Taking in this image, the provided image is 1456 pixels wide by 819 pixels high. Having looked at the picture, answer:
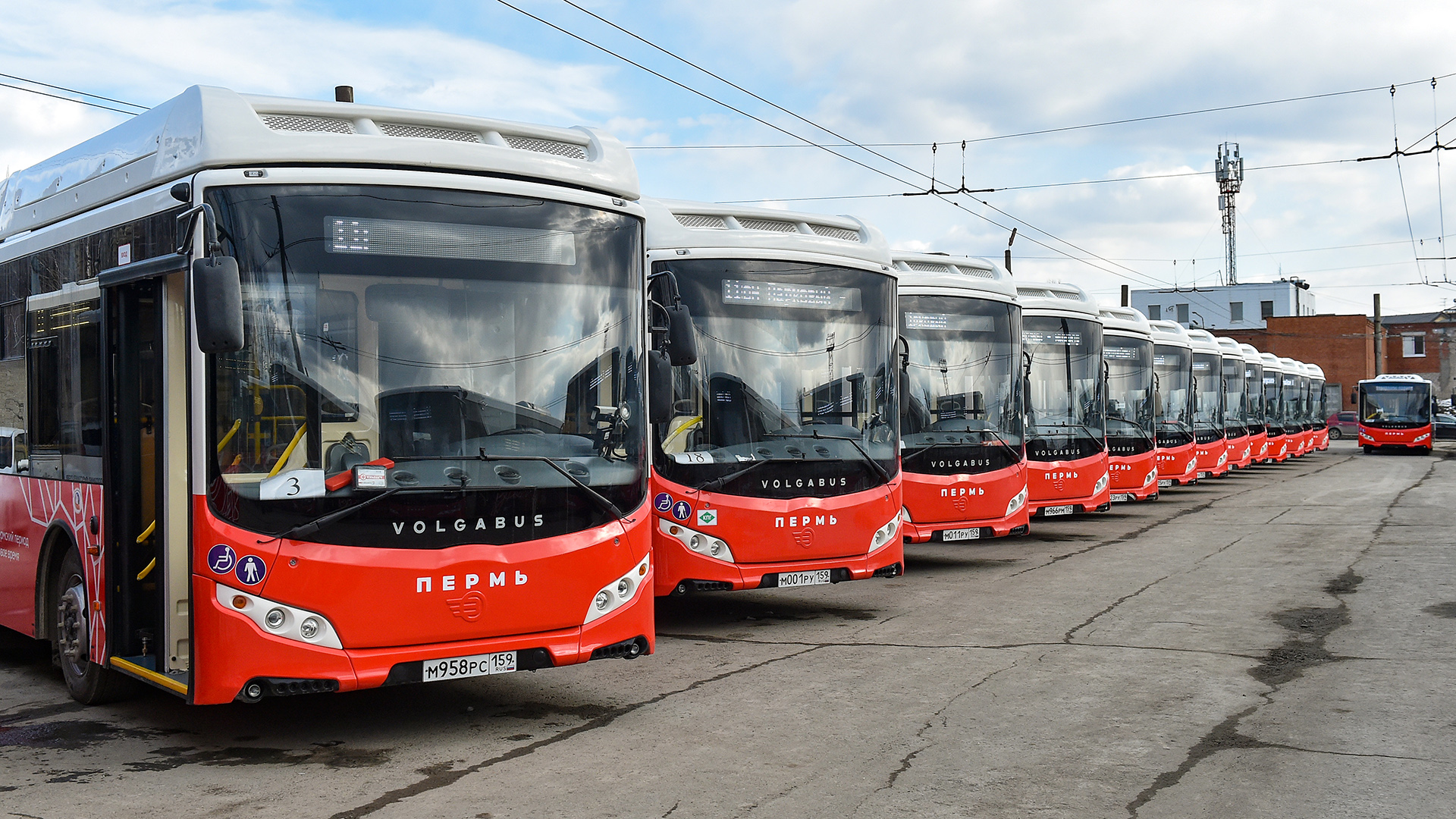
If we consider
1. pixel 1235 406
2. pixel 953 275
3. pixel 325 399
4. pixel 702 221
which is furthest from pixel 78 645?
pixel 1235 406

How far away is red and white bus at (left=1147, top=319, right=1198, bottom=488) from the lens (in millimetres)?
24922

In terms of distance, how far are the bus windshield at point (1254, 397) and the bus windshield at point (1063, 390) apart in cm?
1918

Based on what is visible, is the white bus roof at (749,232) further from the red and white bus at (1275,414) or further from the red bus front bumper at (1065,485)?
the red and white bus at (1275,414)

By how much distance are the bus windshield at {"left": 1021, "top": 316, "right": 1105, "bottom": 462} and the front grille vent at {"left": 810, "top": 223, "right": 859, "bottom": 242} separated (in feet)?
21.1

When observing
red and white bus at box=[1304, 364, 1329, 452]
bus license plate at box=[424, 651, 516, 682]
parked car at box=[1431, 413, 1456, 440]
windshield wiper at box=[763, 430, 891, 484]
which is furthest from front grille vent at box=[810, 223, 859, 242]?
parked car at box=[1431, 413, 1456, 440]

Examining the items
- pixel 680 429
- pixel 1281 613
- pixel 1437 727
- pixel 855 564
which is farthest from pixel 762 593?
pixel 1437 727

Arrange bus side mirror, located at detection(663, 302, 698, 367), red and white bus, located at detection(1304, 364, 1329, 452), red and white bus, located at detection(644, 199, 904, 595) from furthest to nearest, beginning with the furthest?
red and white bus, located at detection(1304, 364, 1329, 452), red and white bus, located at detection(644, 199, 904, 595), bus side mirror, located at detection(663, 302, 698, 367)

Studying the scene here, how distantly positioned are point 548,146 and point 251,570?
2772 mm

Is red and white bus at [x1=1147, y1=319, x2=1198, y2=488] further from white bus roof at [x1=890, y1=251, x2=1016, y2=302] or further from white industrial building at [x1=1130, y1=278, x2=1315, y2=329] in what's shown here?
white industrial building at [x1=1130, y1=278, x2=1315, y2=329]

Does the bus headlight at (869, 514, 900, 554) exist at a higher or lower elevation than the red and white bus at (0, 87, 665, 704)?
lower

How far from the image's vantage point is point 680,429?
10.0m

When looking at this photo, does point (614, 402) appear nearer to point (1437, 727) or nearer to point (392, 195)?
point (392, 195)

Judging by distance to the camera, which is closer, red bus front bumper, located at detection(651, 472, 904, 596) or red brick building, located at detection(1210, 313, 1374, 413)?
red bus front bumper, located at detection(651, 472, 904, 596)

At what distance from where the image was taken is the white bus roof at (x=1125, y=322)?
72.1 ft
